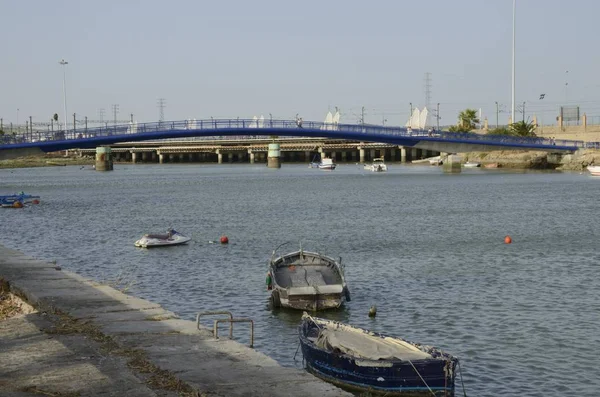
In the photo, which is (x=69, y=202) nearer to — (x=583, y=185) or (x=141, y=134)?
(x=141, y=134)

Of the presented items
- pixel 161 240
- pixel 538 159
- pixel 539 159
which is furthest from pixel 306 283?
pixel 538 159

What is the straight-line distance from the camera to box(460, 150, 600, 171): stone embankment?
518 feet

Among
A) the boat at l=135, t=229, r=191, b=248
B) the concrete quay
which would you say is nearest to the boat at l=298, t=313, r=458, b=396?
the concrete quay

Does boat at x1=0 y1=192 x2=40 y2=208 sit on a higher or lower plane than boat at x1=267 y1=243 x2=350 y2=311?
lower

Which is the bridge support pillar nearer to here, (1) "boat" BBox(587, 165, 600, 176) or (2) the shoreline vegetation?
(2) the shoreline vegetation

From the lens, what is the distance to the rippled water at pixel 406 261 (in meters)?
27.9

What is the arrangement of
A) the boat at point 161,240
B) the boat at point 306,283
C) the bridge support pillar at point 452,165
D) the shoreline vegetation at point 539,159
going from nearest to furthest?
the boat at point 306,283
the boat at point 161,240
the shoreline vegetation at point 539,159
the bridge support pillar at point 452,165

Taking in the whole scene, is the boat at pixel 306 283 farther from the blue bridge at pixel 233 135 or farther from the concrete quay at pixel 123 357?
the blue bridge at pixel 233 135

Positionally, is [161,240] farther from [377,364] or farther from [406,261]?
[377,364]

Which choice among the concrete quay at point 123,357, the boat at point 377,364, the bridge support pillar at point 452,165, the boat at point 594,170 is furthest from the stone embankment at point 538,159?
the boat at point 377,364

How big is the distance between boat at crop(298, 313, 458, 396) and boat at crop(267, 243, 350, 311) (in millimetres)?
8612

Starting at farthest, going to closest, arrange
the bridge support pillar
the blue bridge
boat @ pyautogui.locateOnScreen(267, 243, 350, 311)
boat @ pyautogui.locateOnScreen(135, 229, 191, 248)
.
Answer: the bridge support pillar
the blue bridge
boat @ pyautogui.locateOnScreen(135, 229, 191, 248)
boat @ pyautogui.locateOnScreen(267, 243, 350, 311)

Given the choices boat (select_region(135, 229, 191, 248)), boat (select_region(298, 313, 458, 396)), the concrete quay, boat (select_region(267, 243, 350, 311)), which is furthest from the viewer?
boat (select_region(135, 229, 191, 248))

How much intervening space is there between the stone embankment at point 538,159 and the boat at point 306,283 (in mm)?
126654
